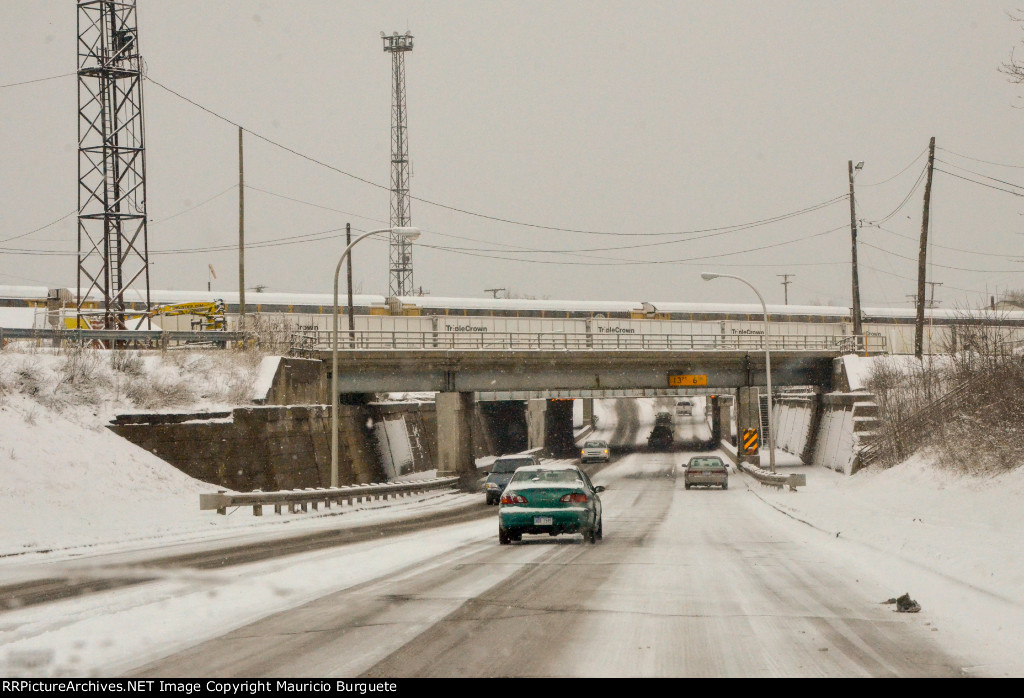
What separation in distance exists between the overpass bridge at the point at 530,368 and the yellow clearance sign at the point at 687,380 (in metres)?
0.06

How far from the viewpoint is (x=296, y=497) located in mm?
28562

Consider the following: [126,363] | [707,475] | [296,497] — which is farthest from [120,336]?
[707,475]

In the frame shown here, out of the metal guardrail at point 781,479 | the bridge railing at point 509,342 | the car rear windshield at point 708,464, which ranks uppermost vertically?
the bridge railing at point 509,342

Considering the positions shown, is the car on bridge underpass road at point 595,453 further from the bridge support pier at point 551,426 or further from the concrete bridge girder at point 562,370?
the concrete bridge girder at point 562,370

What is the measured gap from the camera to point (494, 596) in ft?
37.1

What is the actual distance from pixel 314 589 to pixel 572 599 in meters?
3.15

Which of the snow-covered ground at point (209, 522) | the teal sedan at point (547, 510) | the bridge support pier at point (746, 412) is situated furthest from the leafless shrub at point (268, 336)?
the bridge support pier at point (746, 412)

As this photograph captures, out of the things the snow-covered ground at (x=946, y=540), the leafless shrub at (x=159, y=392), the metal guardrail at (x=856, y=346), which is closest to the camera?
Answer: the snow-covered ground at (x=946, y=540)

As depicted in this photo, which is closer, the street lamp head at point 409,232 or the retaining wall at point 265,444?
the street lamp head at point 409,232

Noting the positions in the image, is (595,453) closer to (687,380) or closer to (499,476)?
(687,380)

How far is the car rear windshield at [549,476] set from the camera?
1908 cm

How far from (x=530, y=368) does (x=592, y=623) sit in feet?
152

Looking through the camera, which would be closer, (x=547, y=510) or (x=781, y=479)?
(x=547, y=510)

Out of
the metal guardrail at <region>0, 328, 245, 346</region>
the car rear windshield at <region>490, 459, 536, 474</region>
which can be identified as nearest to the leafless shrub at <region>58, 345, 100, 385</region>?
the metal guardrail at <region>0, 328, 245, 346</region>
